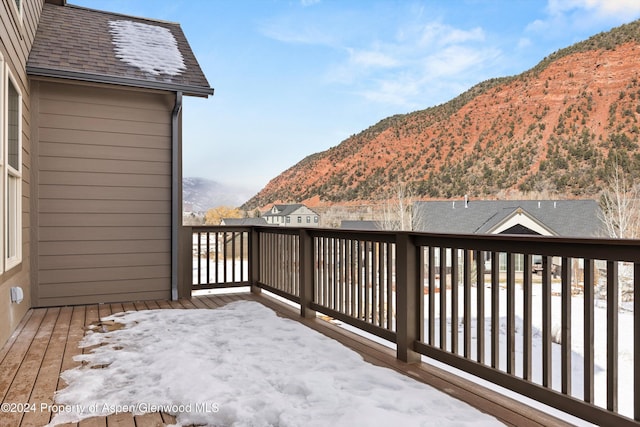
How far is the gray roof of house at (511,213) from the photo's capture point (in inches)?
751

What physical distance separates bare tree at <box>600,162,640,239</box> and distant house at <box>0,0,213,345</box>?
53.7 feet

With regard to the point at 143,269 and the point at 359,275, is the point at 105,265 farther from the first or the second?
the point at 359,275

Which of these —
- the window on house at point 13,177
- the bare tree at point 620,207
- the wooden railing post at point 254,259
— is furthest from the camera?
the bare tree at point 620,207

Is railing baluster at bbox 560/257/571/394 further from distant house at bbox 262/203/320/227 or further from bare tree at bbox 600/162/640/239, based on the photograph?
distant house at bbox 262/203/320/227

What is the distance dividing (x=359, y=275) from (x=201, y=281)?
114 inches

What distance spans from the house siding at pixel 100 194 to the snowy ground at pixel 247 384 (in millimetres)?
1464

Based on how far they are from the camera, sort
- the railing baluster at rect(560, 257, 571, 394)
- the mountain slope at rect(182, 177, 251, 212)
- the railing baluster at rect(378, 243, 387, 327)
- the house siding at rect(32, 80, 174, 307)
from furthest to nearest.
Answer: the mountain slope at rect(182, 177, 251, 212) < the house siding at rect(32, 80, 174, 307) < the railing baluster at rect(378, 243, 387, 327) < the railing baluster at rect(560, 257, 571, 394)

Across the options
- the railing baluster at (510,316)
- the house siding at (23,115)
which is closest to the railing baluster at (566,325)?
the railing baluster at (510,316)

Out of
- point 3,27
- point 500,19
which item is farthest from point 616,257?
point 500,19

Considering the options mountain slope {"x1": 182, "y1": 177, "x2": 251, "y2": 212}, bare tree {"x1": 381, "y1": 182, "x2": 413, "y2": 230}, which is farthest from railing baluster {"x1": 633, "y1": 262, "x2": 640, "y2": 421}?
mountain slope {"x1": 182, "y1": 177, "x2": 251, "y2": 212}

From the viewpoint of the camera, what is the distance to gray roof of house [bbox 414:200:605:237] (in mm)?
19078

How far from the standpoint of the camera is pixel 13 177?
12.8 ft

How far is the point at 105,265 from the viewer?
5066 millimetres

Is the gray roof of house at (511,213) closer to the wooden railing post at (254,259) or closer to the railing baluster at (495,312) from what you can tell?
the wooden railing post at (254,259)
